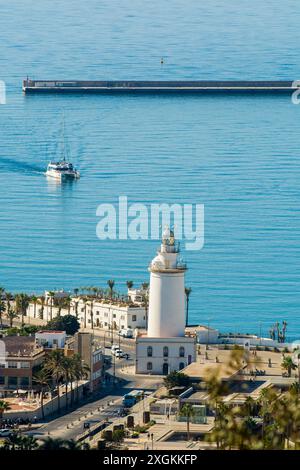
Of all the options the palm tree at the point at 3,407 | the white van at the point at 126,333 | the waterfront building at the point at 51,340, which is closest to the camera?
the palm tree at the point at 3,407

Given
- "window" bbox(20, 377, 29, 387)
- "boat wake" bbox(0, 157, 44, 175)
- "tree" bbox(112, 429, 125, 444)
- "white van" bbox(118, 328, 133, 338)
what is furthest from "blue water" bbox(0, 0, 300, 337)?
"tree" bbox(112, 429, 125, 444)

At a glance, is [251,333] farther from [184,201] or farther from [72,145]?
[72,145]

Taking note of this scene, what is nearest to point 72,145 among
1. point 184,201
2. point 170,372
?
point 184,201

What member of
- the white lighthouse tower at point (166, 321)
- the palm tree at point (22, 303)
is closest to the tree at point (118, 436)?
the white lighthouse tower at point (166, 321)

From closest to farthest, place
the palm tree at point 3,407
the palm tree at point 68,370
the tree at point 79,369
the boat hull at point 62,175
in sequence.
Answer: the palm tree at point 3,407, the palm tree at point 68,370, the tree at point 79,369, the boat hull at point 62,175

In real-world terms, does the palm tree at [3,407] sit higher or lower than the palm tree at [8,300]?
lower

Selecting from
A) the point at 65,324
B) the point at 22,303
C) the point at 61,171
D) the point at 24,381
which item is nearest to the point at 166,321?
the point at 24,381

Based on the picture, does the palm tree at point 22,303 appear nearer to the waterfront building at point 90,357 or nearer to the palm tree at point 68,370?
the waterfront building at point 90,357

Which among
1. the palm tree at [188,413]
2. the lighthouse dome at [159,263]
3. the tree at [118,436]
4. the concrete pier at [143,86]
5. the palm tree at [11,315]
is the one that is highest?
the concrete pier at [143,86]
